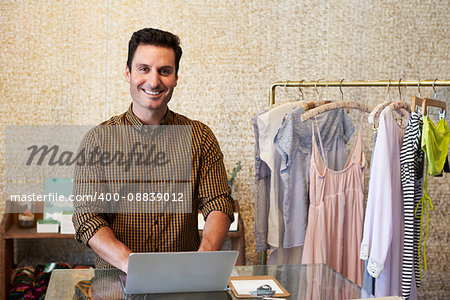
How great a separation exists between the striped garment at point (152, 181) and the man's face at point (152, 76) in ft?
0.45

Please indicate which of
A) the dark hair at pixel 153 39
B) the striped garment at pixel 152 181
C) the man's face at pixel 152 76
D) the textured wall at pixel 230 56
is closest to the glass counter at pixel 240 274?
the striped garment at pixel 152 181

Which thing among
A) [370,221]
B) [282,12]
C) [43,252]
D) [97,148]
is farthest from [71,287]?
[282,12]

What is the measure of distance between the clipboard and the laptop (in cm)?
7

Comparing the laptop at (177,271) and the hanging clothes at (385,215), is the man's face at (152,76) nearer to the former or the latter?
the laptop at (177,271)

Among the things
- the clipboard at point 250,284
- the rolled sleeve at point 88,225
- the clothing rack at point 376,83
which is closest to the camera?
the clipboard at point 250,284

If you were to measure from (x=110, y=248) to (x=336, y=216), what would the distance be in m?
1.42

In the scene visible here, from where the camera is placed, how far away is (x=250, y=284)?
5.05 ft

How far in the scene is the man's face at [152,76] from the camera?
1.87 meters

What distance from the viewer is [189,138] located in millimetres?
2055

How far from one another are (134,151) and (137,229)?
0.33 m

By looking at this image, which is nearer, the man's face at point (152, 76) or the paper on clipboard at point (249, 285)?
the paper on clipboard at point (249, 285)

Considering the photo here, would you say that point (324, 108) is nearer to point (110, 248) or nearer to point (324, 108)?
point (324, 108)

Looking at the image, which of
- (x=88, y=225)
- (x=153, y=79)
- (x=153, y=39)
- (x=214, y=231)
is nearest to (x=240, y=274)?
(x=214, y=231)

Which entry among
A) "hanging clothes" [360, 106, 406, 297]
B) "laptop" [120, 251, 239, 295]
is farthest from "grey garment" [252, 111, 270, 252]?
"laptop" [120, 251, 239, 295]
